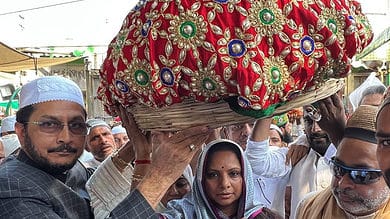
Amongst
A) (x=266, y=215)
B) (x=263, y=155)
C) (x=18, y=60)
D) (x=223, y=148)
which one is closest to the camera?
(x=266, y=215)

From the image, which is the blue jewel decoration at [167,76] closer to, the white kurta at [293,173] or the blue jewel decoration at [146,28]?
the blue jewel decoration at [146,28]

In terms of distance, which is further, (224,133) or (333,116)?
(224,133)

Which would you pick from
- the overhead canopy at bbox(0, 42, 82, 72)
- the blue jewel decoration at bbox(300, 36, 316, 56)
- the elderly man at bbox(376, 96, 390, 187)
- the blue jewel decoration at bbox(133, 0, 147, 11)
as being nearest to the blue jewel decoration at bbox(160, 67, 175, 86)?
the blue jewel decoration at bbox(133, 0, 147, 11)

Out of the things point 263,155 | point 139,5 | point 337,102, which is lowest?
point 263,155

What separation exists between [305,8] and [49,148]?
116 cm

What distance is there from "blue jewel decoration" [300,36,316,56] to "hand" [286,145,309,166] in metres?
2.63

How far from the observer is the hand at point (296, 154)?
4004mm

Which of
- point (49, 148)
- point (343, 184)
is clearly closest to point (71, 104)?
point (49, 148)

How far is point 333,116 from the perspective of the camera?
2244 mm

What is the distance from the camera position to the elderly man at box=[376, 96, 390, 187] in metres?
1.60

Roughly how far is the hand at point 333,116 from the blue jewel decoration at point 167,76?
35.8 inches

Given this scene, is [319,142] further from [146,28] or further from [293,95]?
[146,28]

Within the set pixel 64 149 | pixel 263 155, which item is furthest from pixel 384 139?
pixel 263 155

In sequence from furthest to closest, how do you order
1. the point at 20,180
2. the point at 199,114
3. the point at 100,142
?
1. the point at 100,142
2. the point at 20,180
3. the point at 199,114
